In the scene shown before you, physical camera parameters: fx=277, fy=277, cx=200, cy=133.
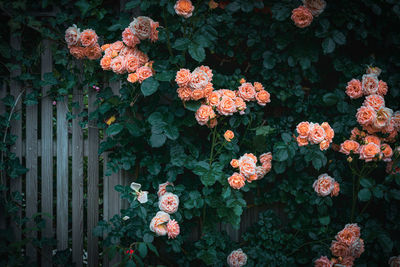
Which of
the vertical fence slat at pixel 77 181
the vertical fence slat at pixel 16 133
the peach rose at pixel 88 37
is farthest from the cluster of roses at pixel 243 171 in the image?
the vertical fence slat at pixel 16 133

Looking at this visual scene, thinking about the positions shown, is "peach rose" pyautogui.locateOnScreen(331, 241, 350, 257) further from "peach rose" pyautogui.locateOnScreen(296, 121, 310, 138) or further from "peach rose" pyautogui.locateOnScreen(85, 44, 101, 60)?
"peach rose" pyautogui.locateOnScreen(85, 44, 101, 60)

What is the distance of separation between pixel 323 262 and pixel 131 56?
1.77 metres

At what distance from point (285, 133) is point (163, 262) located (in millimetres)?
1308

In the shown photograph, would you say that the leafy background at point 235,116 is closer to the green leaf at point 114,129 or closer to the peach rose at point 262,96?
the green leaf at point 114,129

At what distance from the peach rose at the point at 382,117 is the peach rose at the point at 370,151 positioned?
0.41 feet

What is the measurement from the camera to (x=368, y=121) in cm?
172

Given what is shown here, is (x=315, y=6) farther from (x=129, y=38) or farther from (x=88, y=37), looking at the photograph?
(x=88, y=37)

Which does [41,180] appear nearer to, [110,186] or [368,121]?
[110,186]

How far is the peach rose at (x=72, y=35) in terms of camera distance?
1.74 meters

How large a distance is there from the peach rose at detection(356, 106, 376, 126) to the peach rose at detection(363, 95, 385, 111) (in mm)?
39

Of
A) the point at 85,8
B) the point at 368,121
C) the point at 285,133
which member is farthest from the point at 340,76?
the point at 85,8

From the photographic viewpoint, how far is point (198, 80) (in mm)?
1618

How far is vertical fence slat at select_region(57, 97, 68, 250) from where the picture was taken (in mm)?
1922

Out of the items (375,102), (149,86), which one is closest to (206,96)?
(149,86)
